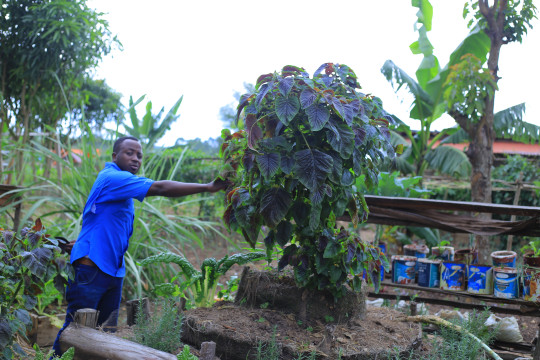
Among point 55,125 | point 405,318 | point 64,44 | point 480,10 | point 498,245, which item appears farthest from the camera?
point 498,245

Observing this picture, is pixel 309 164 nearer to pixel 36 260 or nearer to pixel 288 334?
pixel 288 334

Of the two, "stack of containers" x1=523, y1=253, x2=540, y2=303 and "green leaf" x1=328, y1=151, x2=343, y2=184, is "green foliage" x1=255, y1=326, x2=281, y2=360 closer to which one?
"green leaf" x1=328, y1=151, x2=343, y2=184

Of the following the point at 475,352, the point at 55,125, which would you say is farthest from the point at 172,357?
the point at 55,125

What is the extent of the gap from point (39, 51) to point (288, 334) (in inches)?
178

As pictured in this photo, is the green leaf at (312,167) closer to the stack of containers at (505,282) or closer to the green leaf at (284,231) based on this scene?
the green leaf at (284,231)

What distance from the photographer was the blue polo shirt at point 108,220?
271cm

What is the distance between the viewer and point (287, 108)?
6.60 feet

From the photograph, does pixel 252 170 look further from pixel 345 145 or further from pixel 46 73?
pixel 46 73

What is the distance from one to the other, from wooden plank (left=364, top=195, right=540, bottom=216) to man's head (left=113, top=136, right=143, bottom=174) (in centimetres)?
168

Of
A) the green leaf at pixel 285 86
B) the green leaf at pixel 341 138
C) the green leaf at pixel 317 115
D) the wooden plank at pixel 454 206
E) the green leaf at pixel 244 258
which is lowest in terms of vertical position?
the green leaf at pixel 244 258

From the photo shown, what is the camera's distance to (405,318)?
2.91 metres

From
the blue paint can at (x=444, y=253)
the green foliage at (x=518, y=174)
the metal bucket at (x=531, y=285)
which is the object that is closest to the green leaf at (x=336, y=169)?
the metal bucket at (x=531, y=285)

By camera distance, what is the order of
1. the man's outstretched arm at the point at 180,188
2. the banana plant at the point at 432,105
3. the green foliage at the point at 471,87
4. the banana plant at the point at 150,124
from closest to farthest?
the man's outstretched arm at the point at 180,188 < the banana plant at the point at 150,124 < the green foliage at the point at 471,87 < the banana plant at the point at 432,105

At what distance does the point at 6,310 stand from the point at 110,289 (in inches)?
29.7
